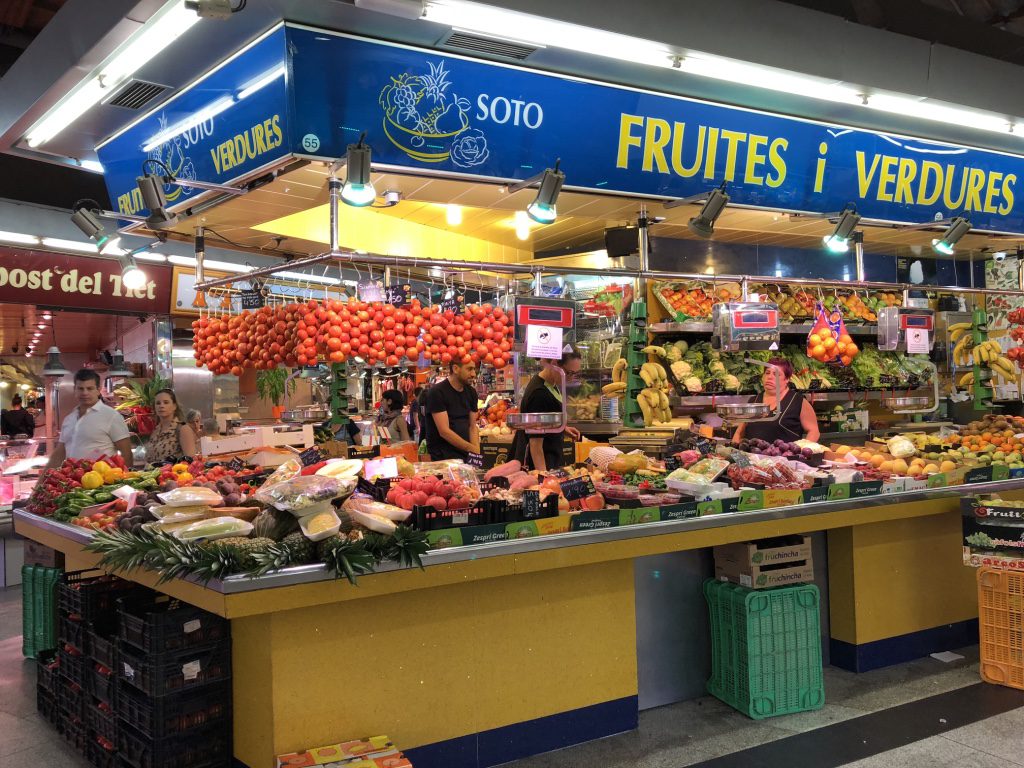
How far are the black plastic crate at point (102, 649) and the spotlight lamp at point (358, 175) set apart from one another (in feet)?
8.22

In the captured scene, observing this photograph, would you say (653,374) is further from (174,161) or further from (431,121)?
(174,161)

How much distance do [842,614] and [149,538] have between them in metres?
4.18

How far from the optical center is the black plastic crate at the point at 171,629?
343 cm

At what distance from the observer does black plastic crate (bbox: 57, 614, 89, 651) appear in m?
4.14

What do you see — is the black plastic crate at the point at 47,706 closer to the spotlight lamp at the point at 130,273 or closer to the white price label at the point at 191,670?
the white price label at the point at 191,670

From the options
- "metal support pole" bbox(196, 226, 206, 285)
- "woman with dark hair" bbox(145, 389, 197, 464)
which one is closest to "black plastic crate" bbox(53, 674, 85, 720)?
"woman with dark hair" bbox(145, 389, 197, 464)

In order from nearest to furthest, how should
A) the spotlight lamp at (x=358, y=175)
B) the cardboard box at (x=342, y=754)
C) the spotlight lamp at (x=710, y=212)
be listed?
the cardboard box at (x=342, y=754) → the spotlight lamp at (x=358, y=175) → the spotlight lamp at (x=710, y=212)

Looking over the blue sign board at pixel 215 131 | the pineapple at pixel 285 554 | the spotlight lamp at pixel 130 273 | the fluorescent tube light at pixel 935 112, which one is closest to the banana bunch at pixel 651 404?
the fluorescent tube light at pixel 935 112

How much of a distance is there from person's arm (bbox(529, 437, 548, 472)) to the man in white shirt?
3354 millimetres

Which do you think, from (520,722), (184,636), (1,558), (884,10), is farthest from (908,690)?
(1,558)

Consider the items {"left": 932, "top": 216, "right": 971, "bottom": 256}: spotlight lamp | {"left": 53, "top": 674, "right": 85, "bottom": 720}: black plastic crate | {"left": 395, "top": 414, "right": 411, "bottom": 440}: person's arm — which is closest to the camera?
{"left": 53, "top": 674, "right": 85, "bottom": 720}: black plastic crate

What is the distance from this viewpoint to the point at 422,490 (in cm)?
391

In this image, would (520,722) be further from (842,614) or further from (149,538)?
(842,614)

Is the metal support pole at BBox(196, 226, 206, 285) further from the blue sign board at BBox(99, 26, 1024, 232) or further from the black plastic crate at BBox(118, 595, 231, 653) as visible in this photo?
the black plastic crate at BBox(118, 595, 231, 653)
